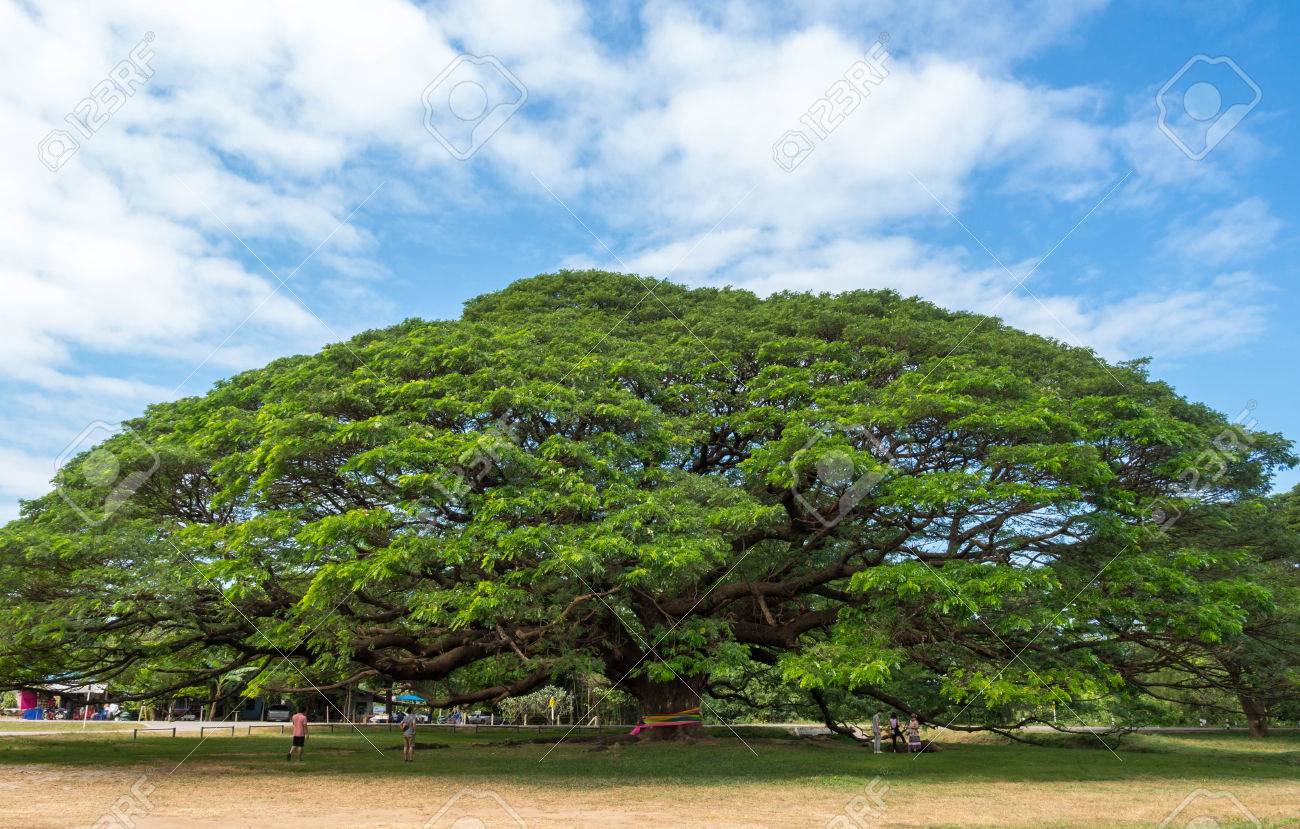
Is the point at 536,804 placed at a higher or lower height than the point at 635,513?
lower

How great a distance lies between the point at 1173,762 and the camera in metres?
18.7

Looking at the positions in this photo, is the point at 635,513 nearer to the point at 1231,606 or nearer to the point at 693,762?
the point at 693,762

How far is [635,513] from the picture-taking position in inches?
493

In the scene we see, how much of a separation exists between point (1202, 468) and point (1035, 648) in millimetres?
4139

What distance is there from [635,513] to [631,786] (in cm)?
415

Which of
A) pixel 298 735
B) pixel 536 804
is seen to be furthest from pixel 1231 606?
pixel 298 735

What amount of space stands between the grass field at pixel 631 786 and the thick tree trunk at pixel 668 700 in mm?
569

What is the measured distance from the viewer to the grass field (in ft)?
32.4

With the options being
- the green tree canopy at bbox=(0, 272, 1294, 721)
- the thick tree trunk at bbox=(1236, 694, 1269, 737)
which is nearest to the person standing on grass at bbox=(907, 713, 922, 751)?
the green tree canopy at bbox=(0, 272, 1294, 721)

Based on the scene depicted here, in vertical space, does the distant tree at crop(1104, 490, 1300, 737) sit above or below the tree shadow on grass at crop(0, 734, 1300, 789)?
above

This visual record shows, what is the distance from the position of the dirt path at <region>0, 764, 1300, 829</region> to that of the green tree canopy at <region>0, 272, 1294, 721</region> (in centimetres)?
162

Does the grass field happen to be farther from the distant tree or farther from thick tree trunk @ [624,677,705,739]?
the distant tree

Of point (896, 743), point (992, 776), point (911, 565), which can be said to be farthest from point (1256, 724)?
point (911, 565)

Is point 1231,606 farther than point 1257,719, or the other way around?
point 1257,719
